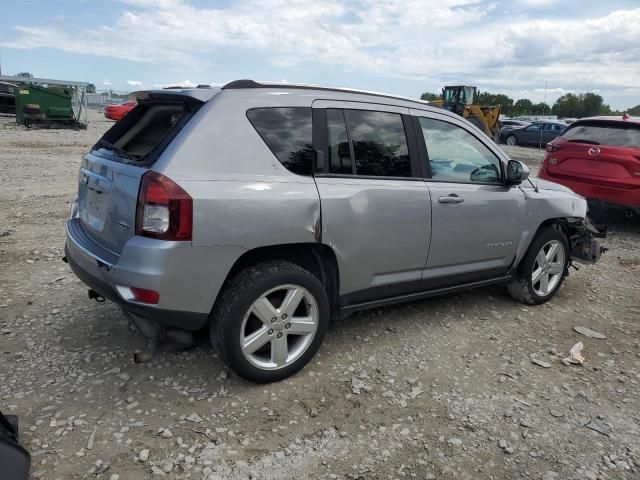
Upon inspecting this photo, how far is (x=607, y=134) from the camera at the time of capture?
7.20 m

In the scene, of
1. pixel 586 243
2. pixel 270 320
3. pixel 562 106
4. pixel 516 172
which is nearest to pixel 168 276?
pixel 270 320

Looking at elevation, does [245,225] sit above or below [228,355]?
above

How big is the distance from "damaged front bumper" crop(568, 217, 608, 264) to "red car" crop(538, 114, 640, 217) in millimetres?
2221

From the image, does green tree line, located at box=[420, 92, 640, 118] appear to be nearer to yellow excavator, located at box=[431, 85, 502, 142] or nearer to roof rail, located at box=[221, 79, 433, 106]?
yellow excavator, located at box=[431, 85, 502, 142]

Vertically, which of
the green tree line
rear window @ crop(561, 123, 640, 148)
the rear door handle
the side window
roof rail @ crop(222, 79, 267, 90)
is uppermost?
the green tree line

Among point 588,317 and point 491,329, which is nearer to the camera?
point 491,329

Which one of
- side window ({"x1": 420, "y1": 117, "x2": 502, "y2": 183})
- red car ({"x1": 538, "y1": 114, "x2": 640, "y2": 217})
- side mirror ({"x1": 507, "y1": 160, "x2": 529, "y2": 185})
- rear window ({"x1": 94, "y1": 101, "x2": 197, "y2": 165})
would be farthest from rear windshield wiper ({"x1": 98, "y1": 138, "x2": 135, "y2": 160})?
red car ({"x1": 538, "y1": 114, "x2": 640, "y2": 217})

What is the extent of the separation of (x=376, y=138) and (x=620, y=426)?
232 centimetres

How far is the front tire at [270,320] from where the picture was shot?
289cm

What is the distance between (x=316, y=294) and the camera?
316cm

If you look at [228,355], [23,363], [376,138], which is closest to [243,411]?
[228,355]

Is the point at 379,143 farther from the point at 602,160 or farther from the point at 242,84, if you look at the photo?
the point at 602,160

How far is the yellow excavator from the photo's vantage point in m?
23.7

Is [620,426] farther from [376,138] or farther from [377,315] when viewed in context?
[376,138]
